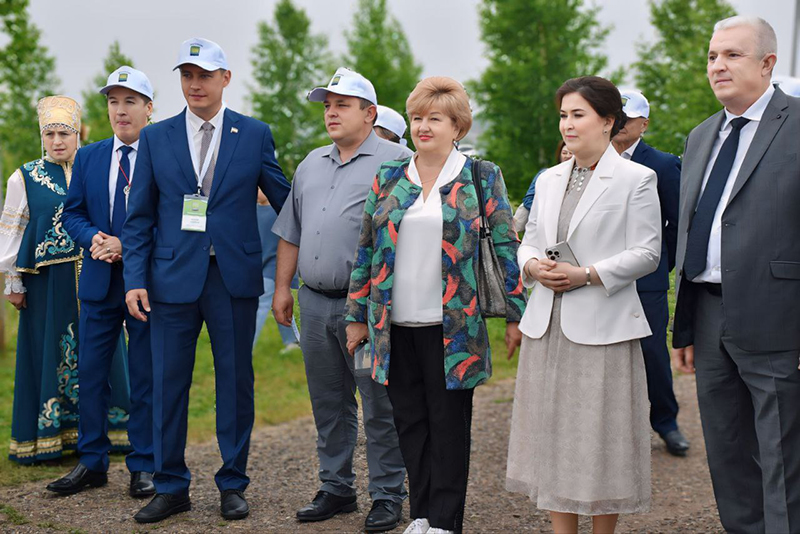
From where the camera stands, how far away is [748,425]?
154 inches

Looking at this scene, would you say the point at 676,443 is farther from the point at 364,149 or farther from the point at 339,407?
the point at 364,149

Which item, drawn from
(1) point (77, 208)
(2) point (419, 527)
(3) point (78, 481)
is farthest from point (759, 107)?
(3) point (78, 481)

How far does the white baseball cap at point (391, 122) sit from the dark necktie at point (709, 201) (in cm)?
289

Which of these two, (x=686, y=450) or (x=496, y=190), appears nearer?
(x=496, y=190)

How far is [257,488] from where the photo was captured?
6008mm

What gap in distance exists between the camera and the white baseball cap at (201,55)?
193 inches

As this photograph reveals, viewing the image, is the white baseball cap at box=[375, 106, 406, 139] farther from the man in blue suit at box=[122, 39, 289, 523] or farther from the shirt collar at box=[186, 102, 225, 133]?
the shirt collar at box=[186, 102, 225, 133]

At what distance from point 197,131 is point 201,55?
42 centimetres

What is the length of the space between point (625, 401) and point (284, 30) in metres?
31.2

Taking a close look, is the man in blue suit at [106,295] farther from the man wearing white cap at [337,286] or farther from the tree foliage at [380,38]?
the tree foliage at [380,38]

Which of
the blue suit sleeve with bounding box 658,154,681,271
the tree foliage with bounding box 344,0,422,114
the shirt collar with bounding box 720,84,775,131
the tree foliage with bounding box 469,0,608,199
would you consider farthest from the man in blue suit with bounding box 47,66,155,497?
the tree foliage with bounding box 344,0,422,114

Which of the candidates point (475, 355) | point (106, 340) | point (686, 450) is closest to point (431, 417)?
point (475, 355)

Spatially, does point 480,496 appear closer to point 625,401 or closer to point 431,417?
point 431,417

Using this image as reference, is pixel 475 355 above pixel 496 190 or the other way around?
the other way around
